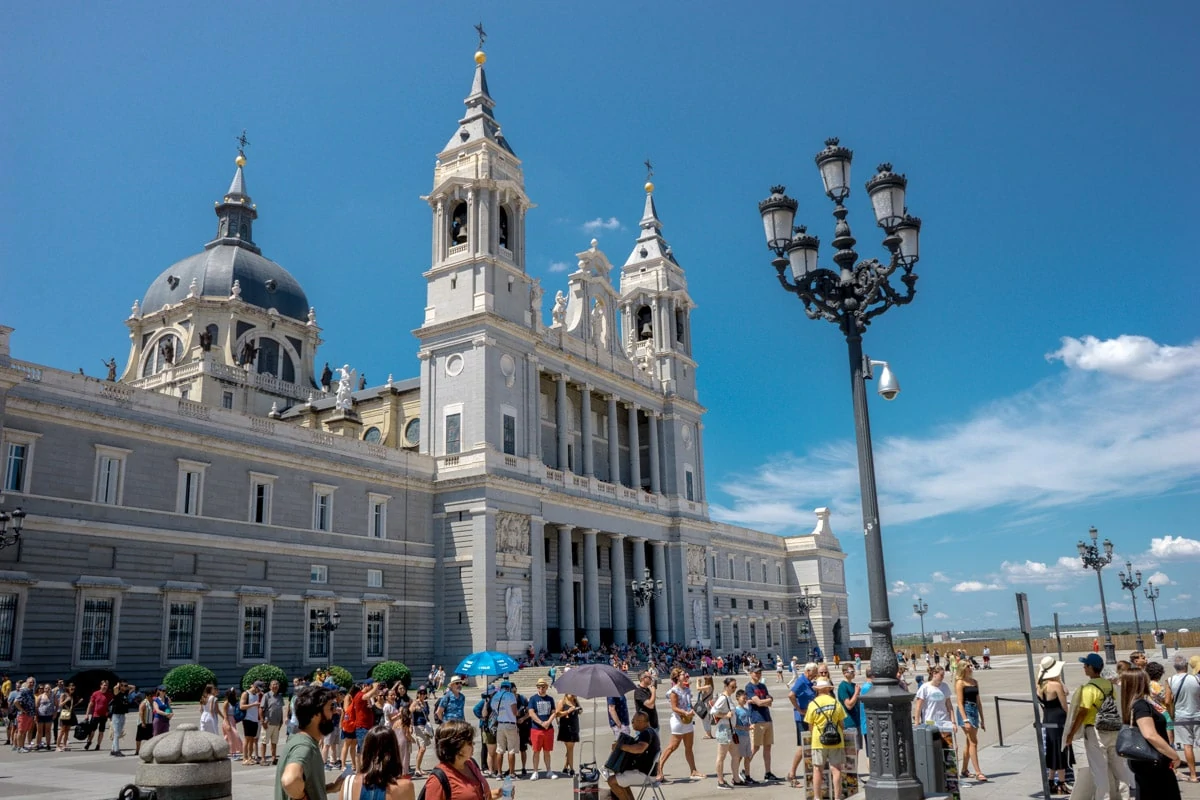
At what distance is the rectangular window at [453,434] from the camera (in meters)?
48.8

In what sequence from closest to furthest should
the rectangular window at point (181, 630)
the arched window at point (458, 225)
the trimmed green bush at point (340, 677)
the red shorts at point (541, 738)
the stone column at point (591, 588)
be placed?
the red shorts at point (541, 738) < the trimmed green bush at point (340, 677) < the rectangular window at point (181, 630) < the arched window at point (458, 225) < the stone column at point (591, 588)

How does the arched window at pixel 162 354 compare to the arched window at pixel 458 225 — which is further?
the arched window at pixel 162 354

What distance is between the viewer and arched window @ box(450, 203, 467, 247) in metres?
52.2

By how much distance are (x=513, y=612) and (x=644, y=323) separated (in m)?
28.1

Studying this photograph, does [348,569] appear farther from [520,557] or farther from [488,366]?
[488,366]

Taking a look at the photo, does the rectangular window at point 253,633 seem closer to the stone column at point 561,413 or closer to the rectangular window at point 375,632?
the rectangular window at point 375,632

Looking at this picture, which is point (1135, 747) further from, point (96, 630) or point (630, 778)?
point (96, 630)

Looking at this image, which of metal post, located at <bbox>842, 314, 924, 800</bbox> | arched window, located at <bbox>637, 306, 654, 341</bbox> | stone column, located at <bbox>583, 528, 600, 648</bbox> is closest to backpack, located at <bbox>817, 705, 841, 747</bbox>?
metal post, located at <bbox>842, 314, 924, 800</bbox>

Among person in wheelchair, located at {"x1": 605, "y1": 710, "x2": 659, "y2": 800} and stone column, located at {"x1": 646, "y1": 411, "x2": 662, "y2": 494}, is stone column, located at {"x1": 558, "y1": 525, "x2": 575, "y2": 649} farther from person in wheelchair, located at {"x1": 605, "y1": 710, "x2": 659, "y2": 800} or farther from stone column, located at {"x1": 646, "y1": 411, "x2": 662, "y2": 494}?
person in wheelchair, located at {"x1": 605, "y1": 710, "x2": 659, "y2": 800}

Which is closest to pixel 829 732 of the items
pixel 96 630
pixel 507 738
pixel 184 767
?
pixel 507 738

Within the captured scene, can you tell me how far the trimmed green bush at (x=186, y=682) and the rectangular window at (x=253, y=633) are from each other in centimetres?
578

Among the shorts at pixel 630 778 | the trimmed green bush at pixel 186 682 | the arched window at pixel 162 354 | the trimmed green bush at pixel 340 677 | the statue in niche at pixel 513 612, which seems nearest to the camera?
the shorts at pixel 630 778

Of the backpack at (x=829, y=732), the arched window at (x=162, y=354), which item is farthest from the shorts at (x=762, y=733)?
the arched window at (x=162, y=354)

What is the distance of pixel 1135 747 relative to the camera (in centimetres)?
830
